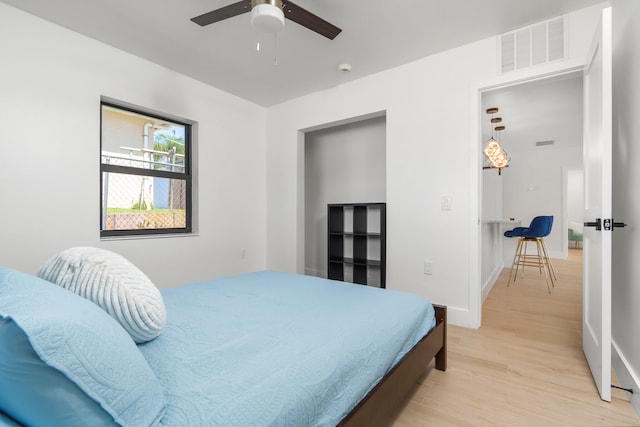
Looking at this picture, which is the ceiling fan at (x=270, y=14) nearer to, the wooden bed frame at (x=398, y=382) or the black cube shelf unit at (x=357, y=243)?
the wooden bed frame at (x=398, y=382)

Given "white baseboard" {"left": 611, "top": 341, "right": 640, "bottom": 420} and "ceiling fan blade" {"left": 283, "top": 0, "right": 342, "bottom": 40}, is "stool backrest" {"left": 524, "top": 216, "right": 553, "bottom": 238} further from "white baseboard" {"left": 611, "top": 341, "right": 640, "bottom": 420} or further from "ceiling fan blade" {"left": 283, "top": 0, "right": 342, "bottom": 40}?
"ceiling fan blade" {"left": 283, "top": 0, "right": 342, "bottom": 40}

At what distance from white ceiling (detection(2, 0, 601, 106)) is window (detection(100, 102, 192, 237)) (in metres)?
0.64

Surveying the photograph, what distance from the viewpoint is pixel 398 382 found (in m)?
1.32

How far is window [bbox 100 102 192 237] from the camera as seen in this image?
2922 mm

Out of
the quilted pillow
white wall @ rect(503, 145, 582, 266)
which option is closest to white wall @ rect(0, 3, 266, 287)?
the quilted pillow

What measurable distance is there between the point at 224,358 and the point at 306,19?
188cm

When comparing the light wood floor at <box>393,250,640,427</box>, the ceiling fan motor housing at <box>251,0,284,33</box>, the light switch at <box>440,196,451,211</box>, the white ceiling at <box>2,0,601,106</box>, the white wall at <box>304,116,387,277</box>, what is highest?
the white ceiling at <box>2,0,601,106</box>

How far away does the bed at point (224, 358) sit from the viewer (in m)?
0.57

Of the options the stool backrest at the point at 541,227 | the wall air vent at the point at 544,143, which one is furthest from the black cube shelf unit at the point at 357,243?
the wall air vent at the point at 544,143

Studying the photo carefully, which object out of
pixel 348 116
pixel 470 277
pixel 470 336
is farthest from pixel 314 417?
pixel 348 116

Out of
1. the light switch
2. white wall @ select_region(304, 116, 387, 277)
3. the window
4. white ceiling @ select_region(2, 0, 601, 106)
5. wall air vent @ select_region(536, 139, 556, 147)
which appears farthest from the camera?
wall air vent @ select_region(536, 139, 556, 147)

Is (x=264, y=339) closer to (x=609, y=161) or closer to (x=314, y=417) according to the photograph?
(x=314, y=417)

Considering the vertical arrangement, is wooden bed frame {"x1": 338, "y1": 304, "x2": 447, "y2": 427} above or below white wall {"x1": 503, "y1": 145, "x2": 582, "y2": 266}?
below

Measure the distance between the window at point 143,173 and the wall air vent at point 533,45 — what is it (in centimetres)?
322
